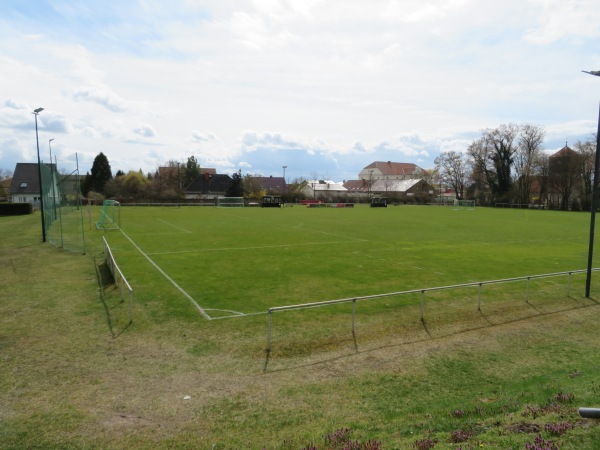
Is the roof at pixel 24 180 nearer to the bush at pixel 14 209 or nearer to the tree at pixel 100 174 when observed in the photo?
the tree at pixel 100 174

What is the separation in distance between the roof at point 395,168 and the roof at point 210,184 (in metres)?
75.0

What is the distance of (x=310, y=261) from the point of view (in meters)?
21.9

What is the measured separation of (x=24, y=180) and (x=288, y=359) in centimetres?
8821

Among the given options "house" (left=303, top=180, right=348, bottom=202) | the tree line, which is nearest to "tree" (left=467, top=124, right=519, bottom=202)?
the tree line

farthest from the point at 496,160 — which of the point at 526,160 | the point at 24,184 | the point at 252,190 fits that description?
the point at 24,184

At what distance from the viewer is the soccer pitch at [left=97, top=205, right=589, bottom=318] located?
15641 millimetres

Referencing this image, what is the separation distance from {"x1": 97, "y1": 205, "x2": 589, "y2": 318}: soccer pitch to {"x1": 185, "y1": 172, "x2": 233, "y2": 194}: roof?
7784 centimetres

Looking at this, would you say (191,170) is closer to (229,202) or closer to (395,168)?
(229,202)

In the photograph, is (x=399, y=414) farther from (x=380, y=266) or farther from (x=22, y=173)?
(x=22, y=173)

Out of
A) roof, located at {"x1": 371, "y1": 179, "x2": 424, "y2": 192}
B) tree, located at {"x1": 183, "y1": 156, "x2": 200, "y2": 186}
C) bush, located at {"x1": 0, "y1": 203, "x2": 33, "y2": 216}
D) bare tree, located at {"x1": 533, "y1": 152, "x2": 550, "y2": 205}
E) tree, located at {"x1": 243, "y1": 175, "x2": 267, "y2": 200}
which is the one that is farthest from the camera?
roof, located at {"x1": 371, "y1": 179, "x2": 424, "y2": 192}

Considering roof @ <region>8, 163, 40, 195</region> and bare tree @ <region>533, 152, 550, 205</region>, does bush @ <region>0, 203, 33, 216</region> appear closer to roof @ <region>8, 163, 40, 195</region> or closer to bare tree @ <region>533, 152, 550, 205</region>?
roof @ <region>8, 163, 40, 195</region>

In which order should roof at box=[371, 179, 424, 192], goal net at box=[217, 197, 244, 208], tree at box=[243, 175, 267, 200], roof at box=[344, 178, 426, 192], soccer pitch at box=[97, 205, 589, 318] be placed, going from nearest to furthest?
soccer pitch at box=[97, 205, 589, 318] → goal net at box=[217, 197, 244, 208] → tree at box=[243, 175, 267, 200] → roof at box=[371, 179, 424, 192] → roof at box=[344, 178, 426, 192]

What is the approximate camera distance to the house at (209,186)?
368ft

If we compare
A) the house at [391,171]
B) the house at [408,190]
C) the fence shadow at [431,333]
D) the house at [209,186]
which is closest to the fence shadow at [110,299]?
the fence shadow at [431,333]
